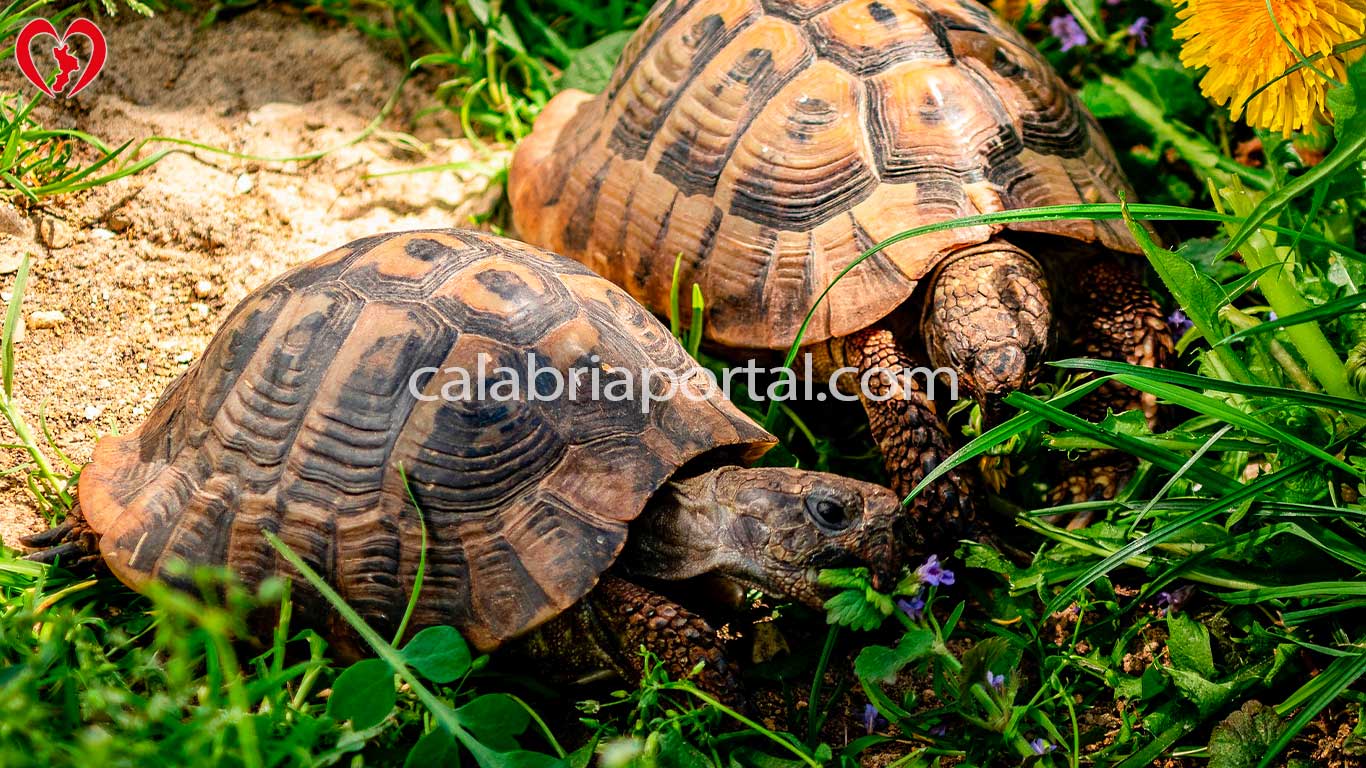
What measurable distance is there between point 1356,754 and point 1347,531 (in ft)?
1.63

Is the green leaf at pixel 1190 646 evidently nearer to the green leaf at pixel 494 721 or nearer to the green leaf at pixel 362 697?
the green leaf at pixel 494 721

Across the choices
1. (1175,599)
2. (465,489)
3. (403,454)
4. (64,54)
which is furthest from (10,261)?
(1175,599)

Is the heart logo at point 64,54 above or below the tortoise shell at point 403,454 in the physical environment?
above

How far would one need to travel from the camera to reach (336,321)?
2734 mm

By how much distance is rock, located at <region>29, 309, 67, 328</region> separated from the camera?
3508 millimetres

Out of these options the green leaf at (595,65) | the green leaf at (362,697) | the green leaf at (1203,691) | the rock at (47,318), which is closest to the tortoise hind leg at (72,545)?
the rock at (47,318)

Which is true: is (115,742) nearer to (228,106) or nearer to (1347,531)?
(1347,531)

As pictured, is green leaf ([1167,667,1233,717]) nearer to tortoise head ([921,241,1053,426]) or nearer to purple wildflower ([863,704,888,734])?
purple wildflower ([863,704,888,734])

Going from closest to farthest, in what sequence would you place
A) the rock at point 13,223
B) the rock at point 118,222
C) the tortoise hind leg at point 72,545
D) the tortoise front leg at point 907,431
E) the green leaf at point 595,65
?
the tortoise hind leg at point 72,545
the tortoise front leg at point 907,431
the rock at point 13,223
the rock at point 118,222
the green leaf at point 595,65

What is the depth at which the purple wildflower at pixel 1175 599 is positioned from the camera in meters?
2.78

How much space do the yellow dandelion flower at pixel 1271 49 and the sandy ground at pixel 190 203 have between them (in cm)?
266

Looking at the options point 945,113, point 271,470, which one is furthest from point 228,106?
point 945,113


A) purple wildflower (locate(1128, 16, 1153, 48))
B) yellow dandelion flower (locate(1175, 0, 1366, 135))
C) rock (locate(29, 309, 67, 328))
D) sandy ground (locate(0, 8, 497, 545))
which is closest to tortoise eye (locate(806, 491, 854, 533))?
yellow dandelion flower (locate(1175, 0, 1366, 135))

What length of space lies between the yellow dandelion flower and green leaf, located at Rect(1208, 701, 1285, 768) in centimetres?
138
